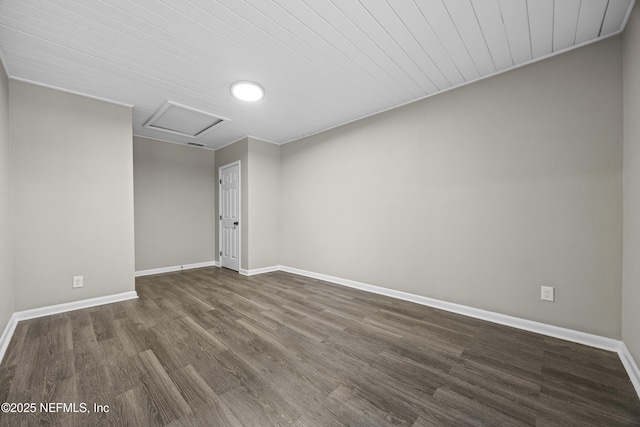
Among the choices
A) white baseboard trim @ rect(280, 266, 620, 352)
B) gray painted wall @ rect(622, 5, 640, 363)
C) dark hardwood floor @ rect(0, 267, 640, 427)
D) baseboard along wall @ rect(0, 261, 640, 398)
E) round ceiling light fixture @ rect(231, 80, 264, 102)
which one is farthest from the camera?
round ceiling light fixture @ rect(231, 80, 264, 102)

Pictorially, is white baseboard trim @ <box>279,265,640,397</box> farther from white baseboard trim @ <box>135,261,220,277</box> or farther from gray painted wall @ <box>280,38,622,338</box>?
white baseboard trim @ <box>135,261,220,277</box>

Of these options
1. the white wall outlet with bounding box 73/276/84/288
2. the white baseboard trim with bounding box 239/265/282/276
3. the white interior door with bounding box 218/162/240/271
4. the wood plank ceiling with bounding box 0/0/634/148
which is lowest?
the white baseboard trim with bounding box 239/265/282/276

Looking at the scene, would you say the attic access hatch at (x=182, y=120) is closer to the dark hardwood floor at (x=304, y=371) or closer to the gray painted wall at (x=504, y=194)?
the gray painted wall at (x=504, y=194)

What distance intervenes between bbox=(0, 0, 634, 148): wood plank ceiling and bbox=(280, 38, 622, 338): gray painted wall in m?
0.34

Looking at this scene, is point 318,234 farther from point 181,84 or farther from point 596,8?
point 596,8

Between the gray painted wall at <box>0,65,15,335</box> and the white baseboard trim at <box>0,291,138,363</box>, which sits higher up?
the gray painted wall at <box>0,65,15,335</box>

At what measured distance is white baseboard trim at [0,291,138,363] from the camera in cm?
215

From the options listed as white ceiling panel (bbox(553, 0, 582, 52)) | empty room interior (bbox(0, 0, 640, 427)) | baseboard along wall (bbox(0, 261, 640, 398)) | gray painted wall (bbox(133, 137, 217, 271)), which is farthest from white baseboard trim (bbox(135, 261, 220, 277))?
white ceiling panel (bbox(553, 0, 582, 52))

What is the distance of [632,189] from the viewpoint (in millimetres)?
1789

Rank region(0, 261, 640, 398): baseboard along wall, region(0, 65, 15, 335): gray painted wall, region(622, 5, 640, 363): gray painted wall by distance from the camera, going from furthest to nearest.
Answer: region(0, 65, 15, 335): gray painted wall, region(0, 261, 640, 398): baseboard along wall, region(622, 5, 640, 363): gray painted wall

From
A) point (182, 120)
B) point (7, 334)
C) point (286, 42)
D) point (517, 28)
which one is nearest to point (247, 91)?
point (286, 42)

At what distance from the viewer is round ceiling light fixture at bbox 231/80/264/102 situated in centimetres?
277

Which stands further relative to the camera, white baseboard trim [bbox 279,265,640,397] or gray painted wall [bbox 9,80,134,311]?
gray painted wall [bbox 9,80,134,311]

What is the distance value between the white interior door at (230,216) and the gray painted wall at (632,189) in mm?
4908
